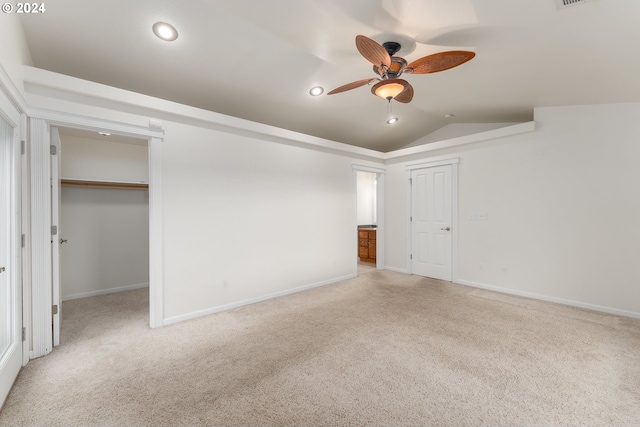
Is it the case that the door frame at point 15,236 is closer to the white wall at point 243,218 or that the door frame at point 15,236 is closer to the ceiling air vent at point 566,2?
the white wall at point 243,218

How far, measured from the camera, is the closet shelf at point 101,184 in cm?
379

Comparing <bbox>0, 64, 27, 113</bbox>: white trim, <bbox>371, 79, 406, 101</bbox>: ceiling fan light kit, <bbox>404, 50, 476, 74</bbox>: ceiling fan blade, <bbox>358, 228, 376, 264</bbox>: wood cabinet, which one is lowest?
<bbox>358, 228, 376, 264</bbox>: wood cabinet

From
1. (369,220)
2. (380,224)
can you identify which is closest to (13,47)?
(380,224)

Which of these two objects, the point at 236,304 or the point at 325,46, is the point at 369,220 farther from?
the point at 325,46

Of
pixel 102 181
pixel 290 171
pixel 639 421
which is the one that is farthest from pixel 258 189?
pixel 639 421

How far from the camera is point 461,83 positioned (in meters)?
3.53

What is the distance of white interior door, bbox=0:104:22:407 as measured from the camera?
6.59 ft

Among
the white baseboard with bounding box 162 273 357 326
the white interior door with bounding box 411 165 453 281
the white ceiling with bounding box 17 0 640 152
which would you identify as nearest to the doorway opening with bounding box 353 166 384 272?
the white interior door with bounding box 411 165 453 281

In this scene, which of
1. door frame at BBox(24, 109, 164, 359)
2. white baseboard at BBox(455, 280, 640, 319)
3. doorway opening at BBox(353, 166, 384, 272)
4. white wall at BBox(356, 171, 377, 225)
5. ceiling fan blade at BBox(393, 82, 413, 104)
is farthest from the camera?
white wall at BBox(356, 171, 377, 225)

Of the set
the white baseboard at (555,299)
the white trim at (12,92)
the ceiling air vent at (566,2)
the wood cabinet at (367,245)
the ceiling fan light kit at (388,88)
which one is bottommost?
the white baseboard at (555,299)

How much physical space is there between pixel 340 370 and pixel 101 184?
13.9 feet

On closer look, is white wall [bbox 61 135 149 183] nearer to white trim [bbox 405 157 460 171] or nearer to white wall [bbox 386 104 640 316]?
white trim [bbox 405 157 460 171]

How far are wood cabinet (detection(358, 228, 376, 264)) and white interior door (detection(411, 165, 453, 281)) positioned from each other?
4.13ft

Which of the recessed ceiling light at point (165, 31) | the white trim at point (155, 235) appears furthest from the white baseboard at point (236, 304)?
the recessed ceiling light at point (165, 31)
